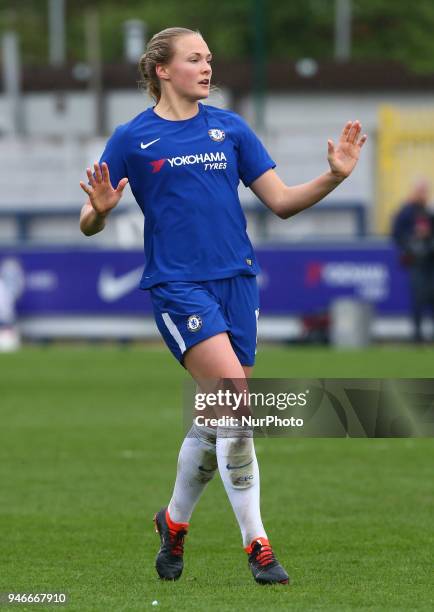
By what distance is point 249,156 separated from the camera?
6484mm

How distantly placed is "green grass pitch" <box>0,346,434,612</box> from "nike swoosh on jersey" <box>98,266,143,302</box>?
908 cm

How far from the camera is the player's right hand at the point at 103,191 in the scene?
6.24 m

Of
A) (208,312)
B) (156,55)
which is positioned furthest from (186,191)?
(156,55)

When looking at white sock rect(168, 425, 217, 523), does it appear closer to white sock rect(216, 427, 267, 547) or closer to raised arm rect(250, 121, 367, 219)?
white sock rect(216, 427, 267, 547)

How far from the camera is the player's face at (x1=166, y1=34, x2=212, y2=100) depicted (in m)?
6.38

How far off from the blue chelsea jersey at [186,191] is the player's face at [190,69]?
0.39ft


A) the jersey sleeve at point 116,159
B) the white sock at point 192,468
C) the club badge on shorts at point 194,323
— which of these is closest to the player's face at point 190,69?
the jersey sleeve at point 116,159

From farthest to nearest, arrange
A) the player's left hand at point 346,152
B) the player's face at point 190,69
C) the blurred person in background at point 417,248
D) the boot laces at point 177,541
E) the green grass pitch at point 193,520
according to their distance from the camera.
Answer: the blurred person in background at point 417,248 < the boot laces at point 177,541 < the player's face at point 190,69 < the player's left hand at point 346,152 < the green grass pitch at point 193,520

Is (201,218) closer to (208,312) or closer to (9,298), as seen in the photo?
(208,312)

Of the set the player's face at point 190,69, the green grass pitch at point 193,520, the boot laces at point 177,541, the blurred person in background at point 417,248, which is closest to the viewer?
the green grass pitch at point 193,520

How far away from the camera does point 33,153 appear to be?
142ft

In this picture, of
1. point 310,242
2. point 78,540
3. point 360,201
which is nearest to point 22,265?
point 310,242

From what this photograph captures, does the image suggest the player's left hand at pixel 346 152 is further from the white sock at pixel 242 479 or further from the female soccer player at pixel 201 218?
the white sock at pixel 242 479

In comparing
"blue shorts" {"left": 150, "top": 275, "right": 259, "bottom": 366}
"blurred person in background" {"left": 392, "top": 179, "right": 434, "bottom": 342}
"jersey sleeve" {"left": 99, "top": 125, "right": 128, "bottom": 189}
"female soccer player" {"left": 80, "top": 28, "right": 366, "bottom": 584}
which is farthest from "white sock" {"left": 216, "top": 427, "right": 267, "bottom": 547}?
"blurred person in background" {"left": 392, "top": 179, "right": 434, "bottom": 342}
